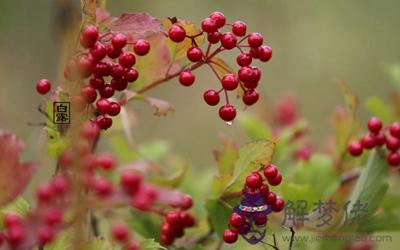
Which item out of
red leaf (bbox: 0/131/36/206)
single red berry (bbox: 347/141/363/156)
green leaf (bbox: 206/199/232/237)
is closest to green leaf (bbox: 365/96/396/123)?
single red berry (bbox: 347/141/363/156)

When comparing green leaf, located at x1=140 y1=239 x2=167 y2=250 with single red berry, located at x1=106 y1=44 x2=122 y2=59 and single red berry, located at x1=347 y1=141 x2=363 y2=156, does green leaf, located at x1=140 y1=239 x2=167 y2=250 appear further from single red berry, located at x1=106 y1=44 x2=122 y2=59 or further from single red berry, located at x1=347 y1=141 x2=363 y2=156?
single red berry, located at x1=347 y1=141 x2=363 y2=156

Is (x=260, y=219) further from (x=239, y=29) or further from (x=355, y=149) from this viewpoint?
(x=355, y=149)

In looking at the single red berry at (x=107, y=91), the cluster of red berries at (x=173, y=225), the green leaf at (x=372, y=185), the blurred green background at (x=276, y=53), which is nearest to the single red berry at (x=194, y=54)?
the single red berry at (x=107, y=91)

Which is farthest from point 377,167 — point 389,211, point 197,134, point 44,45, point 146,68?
point 44,45

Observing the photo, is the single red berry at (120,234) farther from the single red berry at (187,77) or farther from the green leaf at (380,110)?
the green leaf at (380,110)

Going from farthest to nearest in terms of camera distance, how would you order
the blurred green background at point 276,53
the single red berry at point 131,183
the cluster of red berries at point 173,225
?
the blurred green background at point 276,53
the cluster of red berries at point 173,225
the single red berry at point 131,183
